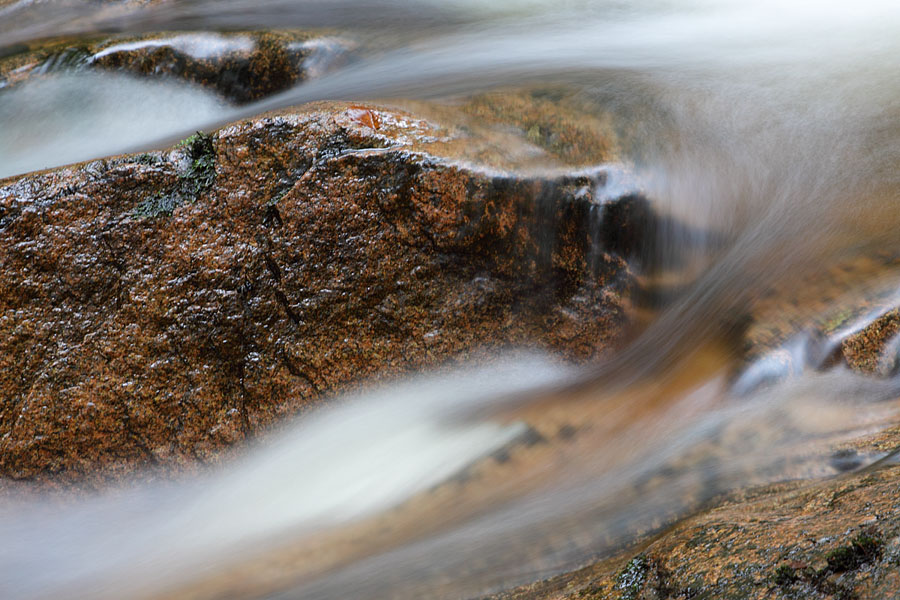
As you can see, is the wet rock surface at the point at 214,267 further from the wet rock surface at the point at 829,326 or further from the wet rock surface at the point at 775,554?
the wet rock surface at the point at 775,554

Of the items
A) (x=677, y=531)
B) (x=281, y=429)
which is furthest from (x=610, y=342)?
(x=281, y=429)

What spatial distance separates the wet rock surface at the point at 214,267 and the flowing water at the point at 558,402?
438mm

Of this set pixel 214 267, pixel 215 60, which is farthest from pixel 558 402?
pixel 215 60

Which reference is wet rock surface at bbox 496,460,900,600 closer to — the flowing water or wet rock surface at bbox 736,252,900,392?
the flowing water

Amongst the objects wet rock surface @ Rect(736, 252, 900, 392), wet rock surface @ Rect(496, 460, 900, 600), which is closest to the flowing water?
wet rock surface @ Rect(736, 252, 900, 392)

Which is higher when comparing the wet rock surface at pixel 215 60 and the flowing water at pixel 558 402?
the wet rock surface at pixel 215 60

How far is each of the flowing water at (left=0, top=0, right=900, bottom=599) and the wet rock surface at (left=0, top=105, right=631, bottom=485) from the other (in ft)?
1.44

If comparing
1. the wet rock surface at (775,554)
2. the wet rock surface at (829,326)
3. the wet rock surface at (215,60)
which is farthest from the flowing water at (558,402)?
the wet rock surface at (775,554)

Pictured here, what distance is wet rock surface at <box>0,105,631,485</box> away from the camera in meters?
3.48

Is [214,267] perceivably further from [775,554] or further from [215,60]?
[775,554]

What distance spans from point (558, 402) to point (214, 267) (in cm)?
224

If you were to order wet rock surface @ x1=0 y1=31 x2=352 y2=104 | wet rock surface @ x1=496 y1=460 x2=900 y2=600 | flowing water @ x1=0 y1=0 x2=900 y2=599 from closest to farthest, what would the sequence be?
wet rock surface @ x1=496 y1=460 x2=900 y2=600
flowing water @ x1=0 y1=0 x2=900 y2=599
wet rock surface @ x1=0 y1=31 x2=352 y2=104

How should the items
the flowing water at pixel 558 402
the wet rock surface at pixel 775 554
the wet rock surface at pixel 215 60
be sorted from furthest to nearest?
the wet rock surface at pixel 215 60 → the flowing water at pixel 558 402 → the wet rock surface at pixel 775 554

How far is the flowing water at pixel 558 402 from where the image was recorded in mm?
3266
